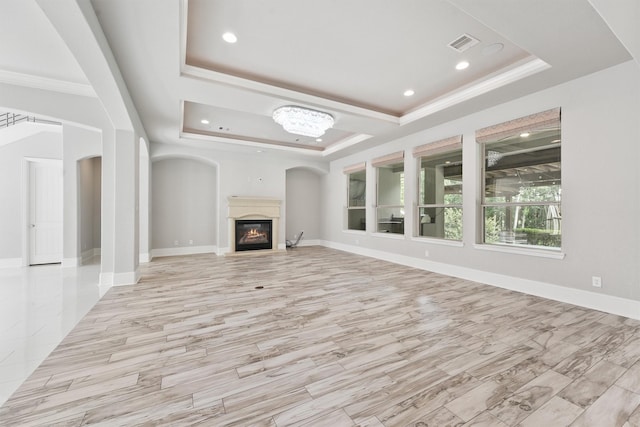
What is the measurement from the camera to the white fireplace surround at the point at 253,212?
6.92 metres

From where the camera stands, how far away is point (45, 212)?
5672 millimetres

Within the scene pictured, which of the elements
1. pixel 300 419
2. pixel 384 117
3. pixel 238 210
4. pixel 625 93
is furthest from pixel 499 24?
pixel 238 210

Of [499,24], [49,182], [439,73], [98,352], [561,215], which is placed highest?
[439,73]

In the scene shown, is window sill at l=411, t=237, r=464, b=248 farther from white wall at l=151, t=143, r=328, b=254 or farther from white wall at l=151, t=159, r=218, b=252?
white wall at l=151, t=159, r=218, b=252

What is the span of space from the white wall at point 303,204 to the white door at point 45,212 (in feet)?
17.7

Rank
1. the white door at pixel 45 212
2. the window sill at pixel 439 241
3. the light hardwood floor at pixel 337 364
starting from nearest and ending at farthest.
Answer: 1. the light hardwood floor at pixel 337 364
2. the window sill at pixel 439 241
3. the white door at pixel 45 212

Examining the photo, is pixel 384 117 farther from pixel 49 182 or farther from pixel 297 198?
pixel 49 182

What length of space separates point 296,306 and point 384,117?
354cm

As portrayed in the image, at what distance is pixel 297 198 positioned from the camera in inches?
341

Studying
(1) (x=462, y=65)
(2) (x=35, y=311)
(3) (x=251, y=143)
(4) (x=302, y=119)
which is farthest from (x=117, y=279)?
(1) (x=462, y=65)

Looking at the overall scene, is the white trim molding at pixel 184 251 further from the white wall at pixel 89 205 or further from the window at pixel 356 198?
the window at pixel 356 198

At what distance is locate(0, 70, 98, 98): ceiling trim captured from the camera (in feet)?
10.5

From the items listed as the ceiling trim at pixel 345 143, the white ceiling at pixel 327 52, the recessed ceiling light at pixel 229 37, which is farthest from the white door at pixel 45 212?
the ceiling trim at pixel 345 143

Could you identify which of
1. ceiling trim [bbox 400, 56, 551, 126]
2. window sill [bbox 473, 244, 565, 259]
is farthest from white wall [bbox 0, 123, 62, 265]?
window sill [bbox 473, 244, 565, 259]
